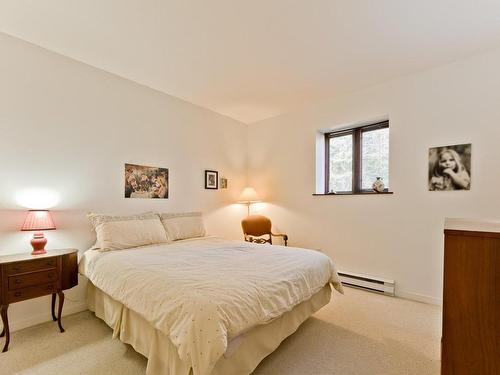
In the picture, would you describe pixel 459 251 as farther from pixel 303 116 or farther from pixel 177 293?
pixel 303 116

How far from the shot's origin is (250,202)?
463 centimetres

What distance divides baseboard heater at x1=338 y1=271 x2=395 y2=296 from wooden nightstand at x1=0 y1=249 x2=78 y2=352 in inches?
129

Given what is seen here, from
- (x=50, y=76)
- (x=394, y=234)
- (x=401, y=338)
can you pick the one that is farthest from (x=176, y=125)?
(x=401, y=338)

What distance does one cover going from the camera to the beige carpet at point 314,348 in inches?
66.6

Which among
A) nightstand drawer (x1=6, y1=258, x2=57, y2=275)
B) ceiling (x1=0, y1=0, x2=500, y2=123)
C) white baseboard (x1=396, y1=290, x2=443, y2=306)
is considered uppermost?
ceiling (x1=0, y1=0, x2=500, y2=123)

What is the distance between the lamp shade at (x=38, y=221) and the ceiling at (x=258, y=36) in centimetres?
169

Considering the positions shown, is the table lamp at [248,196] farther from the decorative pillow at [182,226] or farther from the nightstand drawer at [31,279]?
the nightstand drawer at [31,279]

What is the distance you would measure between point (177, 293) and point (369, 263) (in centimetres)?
276

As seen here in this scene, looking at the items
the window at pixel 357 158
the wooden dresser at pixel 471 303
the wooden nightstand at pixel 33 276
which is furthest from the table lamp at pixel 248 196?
the wooden dresser at pixel 471 303

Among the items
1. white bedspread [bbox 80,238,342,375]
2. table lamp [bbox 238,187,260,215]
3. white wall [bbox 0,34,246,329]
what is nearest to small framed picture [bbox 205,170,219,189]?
white wall [bbox 0,34,246,329]

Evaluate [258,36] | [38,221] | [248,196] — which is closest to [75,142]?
[38,221]

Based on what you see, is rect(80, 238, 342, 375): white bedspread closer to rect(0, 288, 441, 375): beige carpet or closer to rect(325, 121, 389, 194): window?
rect(0, 288, 441, 375): beige carpet

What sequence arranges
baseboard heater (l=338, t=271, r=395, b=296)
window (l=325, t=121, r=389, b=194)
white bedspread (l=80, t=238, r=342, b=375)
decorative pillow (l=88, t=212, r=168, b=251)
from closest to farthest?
1. white bedspread (l=80, t=238, r=342, b=375)
2. decorative pillow (l=88, t=212, r=168, b=251)
3. baseboard heater (l=338, t=271, r=395, b=296)
4. window (l=325, t=121, r=389, b=194)

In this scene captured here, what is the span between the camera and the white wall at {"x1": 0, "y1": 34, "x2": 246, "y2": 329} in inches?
89.2
